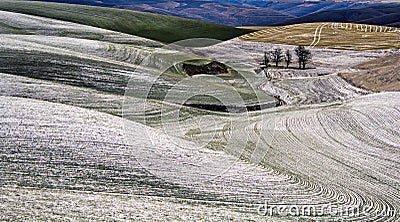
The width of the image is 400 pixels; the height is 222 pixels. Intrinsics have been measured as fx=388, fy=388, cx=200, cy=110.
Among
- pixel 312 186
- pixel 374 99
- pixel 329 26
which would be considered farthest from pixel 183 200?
pixel 329 26

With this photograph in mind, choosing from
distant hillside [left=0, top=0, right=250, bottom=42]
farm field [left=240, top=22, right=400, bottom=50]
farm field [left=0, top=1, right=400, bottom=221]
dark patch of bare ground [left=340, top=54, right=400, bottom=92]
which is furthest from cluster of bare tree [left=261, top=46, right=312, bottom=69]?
distant hillside [left=0, top=0, right=250, bottom=42]

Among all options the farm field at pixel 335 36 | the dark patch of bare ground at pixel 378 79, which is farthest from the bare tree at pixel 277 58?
the farm field at pixel 335 36

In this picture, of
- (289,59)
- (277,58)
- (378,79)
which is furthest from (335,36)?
(378,79)

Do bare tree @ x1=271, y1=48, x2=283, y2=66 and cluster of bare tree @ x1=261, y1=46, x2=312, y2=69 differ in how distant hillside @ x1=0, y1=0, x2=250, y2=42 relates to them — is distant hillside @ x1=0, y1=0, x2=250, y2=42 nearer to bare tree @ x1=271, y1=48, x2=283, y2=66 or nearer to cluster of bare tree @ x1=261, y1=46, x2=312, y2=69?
bare tree @ x1=271, y1=48, x2=283, y2=66

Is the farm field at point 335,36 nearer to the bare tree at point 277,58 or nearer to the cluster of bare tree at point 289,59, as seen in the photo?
the cluster of bare tree at point 289,59

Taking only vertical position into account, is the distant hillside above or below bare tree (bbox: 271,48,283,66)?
above

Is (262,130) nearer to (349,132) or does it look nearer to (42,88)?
(349,132)
